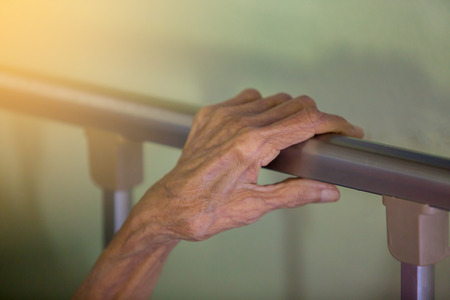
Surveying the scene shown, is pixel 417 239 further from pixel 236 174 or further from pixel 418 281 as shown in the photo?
pixel 236 174

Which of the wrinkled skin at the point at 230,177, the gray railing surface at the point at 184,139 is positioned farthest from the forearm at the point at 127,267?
the gray railing surface at the point at 184,139

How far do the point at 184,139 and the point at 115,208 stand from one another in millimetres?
247

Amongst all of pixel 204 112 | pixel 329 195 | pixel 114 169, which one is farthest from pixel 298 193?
pixel 114 169

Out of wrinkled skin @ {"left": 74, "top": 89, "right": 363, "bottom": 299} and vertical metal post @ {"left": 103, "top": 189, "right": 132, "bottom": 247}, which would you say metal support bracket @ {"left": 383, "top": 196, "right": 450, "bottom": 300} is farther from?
vertical metal post @ {"left": 103, "top": 189, "right": 132, "bottom": 247}

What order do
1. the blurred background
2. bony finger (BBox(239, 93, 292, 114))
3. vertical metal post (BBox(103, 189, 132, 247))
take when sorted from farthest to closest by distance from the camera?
vertical metal post (BBox(103, 189, 132, 247)), the blurred background, bony finger (BBox(239, 93, 292, 114))

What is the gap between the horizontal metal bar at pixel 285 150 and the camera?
42 cm

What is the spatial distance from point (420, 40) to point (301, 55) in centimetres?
16

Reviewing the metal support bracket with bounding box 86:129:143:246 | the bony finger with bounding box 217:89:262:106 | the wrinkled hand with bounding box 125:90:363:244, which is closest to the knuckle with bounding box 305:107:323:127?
the wrinkled hand with bounding box 125:90:363:244

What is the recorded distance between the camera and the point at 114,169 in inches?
31.1

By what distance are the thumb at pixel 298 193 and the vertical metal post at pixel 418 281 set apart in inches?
3.2

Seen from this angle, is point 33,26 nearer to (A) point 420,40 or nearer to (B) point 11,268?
(B) point 11,268

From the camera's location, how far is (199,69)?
2.92ft

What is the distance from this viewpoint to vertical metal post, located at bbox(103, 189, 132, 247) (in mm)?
810

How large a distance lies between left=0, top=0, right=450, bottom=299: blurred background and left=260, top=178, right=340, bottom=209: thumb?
0.19m
